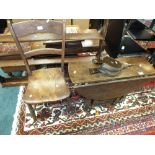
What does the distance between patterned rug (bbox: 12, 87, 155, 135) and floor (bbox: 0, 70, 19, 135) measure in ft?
0.19

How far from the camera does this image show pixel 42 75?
163 centimetres

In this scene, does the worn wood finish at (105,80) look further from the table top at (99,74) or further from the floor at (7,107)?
the floor at (7,107)

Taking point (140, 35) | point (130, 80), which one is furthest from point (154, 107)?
point (140, 35)

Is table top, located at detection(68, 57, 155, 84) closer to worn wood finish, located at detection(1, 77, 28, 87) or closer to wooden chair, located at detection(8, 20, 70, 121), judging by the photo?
wooden chair, located at detection(8, 20, 70, 121)

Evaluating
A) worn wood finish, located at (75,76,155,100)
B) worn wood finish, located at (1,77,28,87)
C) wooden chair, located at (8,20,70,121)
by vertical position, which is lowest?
worn wood finish, located at (1,77,28,87)

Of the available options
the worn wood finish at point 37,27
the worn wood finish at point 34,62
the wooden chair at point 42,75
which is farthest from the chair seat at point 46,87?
the worn wood finish at point 37,27

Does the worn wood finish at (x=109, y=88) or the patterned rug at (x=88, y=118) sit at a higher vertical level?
the worn wood finish at (x=109, y=88)

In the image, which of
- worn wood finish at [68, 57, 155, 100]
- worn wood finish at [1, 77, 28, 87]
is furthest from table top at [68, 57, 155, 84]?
worn wood finish at [1, 77, 28, 87]

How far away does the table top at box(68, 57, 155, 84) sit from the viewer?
62.6 inches

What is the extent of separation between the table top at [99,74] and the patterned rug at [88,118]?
1.50ft

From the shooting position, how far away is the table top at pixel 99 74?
1590 millimetres
